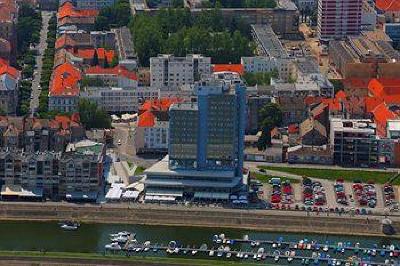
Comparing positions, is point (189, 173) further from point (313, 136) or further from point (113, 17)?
point (113, 17)

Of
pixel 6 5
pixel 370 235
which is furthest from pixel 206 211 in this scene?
pixel 6 5

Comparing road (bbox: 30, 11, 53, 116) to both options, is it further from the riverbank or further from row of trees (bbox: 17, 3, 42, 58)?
the riverbank

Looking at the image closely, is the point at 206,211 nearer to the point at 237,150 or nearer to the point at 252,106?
the point at 237,150

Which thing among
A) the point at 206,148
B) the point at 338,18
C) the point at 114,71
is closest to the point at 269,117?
the point at 206,148

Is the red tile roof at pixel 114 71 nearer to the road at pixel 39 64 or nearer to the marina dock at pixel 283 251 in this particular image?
the road at pixel 39 64

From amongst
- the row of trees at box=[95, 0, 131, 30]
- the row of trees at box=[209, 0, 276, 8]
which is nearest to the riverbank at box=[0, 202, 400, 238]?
the row of trees at box=[95, 0, 131, 30]

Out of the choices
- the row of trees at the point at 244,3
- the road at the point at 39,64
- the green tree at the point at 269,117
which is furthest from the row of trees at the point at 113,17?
the green tree at the point at 269,117
